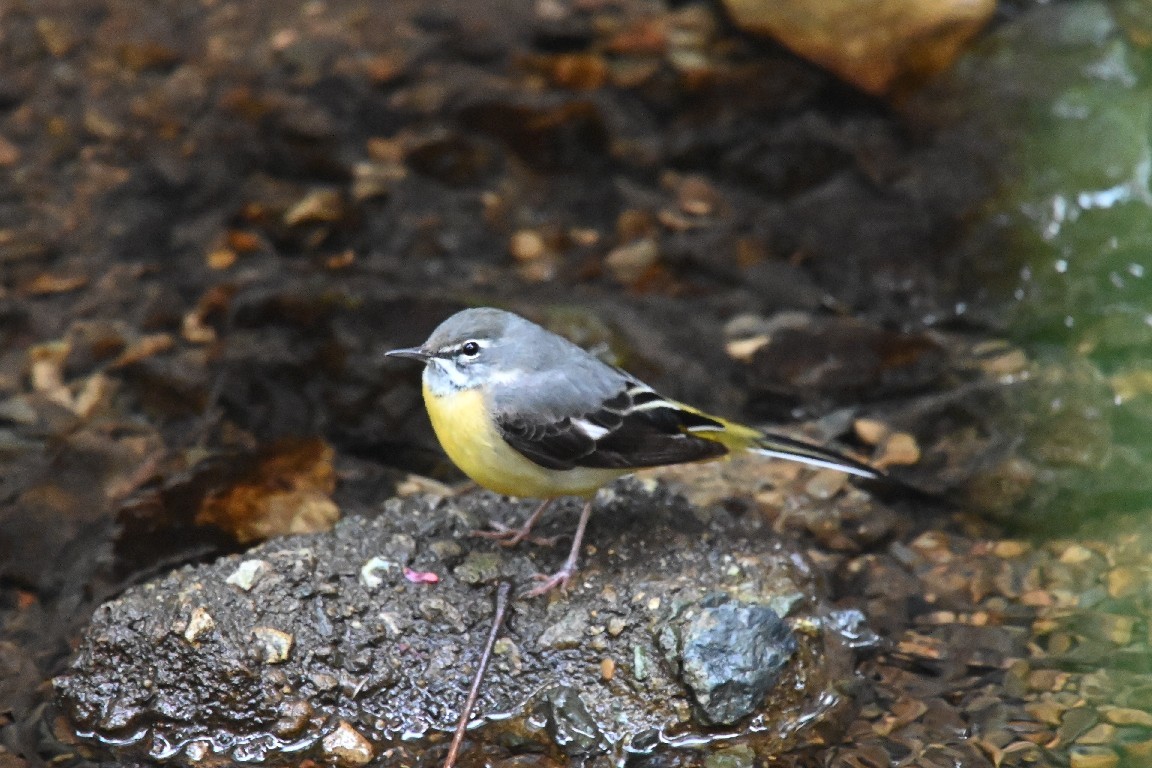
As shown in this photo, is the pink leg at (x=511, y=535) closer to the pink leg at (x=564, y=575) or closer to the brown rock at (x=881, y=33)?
the pink leg at (x=564, y=575)

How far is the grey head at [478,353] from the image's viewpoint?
5754mm

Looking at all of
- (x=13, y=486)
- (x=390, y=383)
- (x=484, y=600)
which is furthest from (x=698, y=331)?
(x=13, y=486)

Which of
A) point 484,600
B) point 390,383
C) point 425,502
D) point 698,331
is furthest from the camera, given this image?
point 698,331

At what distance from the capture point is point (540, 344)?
232 inches

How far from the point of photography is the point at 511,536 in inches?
238

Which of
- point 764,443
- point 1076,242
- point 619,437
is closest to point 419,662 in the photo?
point 619,437

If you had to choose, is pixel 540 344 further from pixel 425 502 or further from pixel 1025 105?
pixel 1025 105

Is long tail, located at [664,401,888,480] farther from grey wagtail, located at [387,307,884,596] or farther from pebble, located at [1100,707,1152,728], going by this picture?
pebble, located at [1100,707,1152,728]

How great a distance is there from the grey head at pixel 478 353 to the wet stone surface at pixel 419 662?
0.89m

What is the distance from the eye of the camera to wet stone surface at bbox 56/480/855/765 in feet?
17.3

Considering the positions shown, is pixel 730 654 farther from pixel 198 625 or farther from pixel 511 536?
pixel 198 625

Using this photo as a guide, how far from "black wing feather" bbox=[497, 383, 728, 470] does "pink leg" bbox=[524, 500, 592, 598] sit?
358 millimetres

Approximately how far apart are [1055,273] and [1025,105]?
1.57 meters

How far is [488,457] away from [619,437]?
0.62 meters
